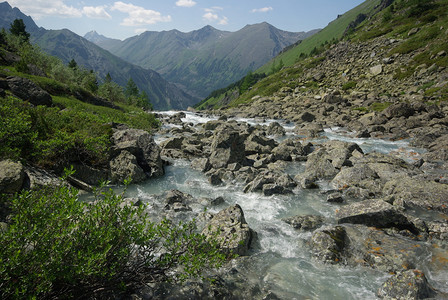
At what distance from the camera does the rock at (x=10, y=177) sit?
10.2 metres

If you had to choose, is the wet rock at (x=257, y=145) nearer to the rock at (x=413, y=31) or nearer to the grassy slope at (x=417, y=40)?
the grassy slope at (x=417, y=40)

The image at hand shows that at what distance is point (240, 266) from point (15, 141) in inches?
550

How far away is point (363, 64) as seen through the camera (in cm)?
8906

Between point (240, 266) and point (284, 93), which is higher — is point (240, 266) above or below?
below

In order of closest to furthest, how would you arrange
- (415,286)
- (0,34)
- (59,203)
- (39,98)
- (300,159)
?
(59,203)
(415,286)
(300,159)
(39,98)
(0,34)

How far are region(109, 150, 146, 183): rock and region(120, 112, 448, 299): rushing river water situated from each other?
2.71ft

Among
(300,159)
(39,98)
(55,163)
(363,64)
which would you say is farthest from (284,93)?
(55,163)

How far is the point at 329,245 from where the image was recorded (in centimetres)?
1055

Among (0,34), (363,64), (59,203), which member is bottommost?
(59,203)

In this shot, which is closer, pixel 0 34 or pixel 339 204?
pixel 339 204

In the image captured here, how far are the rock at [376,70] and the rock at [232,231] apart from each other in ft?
279

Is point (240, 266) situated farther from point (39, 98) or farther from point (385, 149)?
point (39, 98)

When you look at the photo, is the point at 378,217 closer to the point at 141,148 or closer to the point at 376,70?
the point at 141,148

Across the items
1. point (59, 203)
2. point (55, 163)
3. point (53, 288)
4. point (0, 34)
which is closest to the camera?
point (53, 288)
